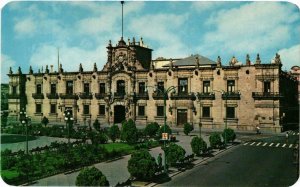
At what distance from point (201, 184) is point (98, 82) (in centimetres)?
4361

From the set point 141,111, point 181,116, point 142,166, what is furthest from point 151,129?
point 142,166

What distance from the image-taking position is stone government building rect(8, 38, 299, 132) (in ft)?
164

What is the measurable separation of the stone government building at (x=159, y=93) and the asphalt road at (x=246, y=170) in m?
14.8

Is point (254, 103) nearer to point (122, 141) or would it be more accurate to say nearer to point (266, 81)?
point (266, 81)

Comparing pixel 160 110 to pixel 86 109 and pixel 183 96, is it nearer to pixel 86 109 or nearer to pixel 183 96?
pixel 183 96

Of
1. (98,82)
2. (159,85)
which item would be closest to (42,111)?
(98,82)

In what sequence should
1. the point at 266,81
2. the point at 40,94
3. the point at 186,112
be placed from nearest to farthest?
the point at 266,81 < the point at 186,112 < the point at 40,94

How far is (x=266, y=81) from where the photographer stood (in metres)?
49.3

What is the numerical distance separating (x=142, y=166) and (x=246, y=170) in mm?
8808

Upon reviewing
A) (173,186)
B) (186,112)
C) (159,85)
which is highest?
(159,85)

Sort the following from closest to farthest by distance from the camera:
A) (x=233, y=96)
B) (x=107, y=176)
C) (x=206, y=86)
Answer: (x=107, y=176) < (x=233, y=96) < (x=206, y=86)

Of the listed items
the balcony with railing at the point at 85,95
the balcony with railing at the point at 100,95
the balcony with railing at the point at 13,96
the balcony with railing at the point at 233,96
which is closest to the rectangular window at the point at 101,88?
the balcony with railing at the point at 100,95

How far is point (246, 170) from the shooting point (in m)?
25.0

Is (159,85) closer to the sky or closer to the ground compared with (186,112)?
closer to the sky
